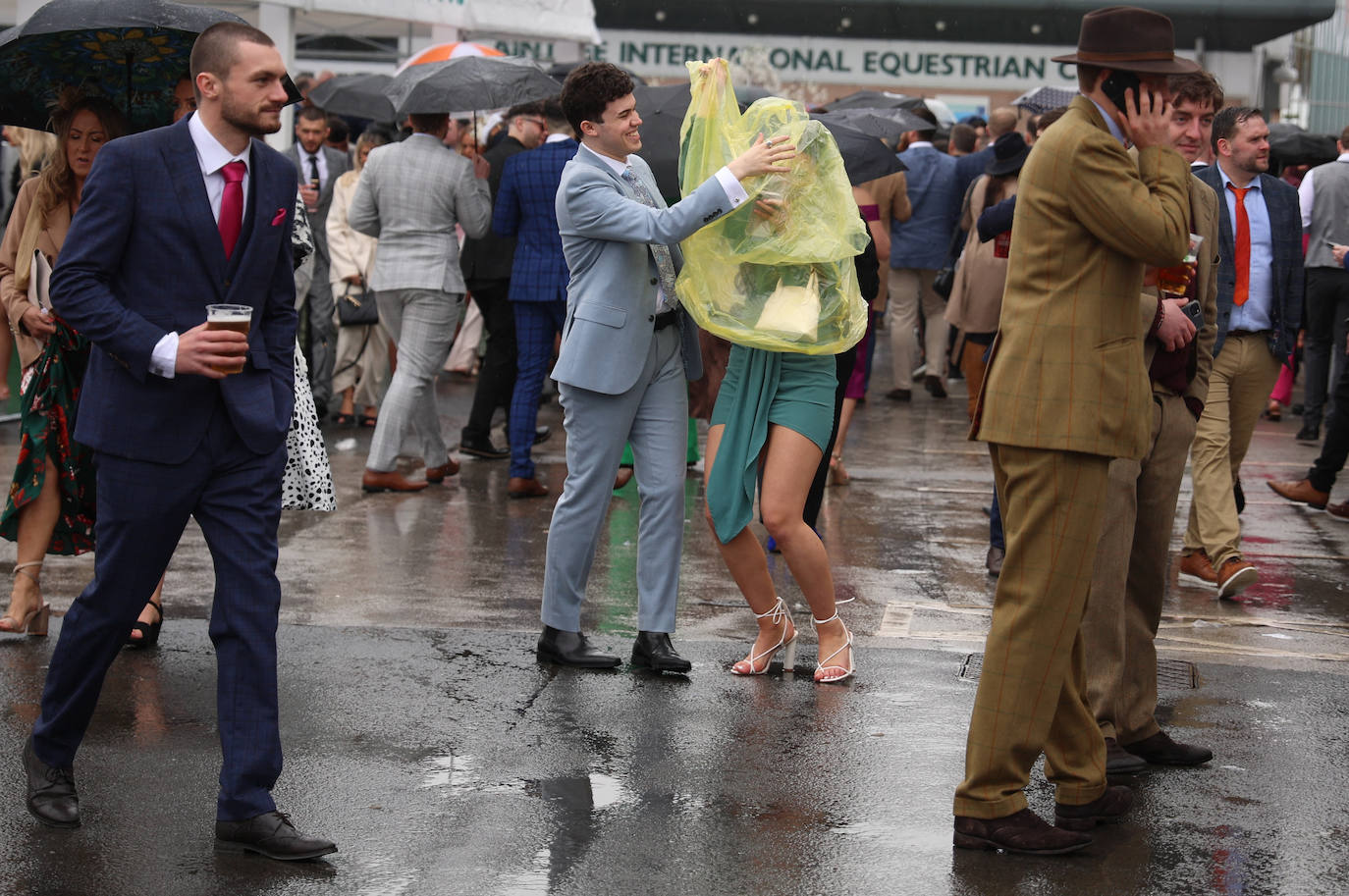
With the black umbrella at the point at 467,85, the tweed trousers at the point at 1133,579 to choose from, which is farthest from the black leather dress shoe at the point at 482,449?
the tweed trousers at the point at 1133,579

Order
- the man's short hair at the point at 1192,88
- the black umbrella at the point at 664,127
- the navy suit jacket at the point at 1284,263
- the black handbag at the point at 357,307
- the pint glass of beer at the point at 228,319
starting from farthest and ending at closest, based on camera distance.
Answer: the black handbag at the point at 357,307
the black umbrella at the point at 664,127
the navy suit jacket at the point at 1284,263
the man's short hair at the point at 1192,88
the pint glass of beer at the point at 228,319

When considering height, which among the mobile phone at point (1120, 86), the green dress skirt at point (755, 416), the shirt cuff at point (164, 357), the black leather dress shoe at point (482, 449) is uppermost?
the mobile phone at point (1120, 86)

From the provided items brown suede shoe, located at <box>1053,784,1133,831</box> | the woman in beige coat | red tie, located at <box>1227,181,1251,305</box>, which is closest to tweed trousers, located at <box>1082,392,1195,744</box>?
brown suede shoe, located at <box>1053,784,1133,831</box>

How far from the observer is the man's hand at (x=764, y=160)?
5504 mm

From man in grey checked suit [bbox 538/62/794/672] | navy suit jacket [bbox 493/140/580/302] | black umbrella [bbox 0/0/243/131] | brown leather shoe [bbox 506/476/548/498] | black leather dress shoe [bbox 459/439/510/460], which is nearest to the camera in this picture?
black umbrella [bbox 0/0/243/131]

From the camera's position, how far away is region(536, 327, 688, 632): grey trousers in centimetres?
596

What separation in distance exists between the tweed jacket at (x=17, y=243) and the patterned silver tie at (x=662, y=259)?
202 cm

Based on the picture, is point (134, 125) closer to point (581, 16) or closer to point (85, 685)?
point (85, 685)

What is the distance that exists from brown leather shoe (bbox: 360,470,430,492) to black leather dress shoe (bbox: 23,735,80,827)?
16.7 feet

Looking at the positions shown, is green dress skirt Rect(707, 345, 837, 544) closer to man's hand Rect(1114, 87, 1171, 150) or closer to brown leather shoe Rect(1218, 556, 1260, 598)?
man's hand Rect(1114, 87, 1171, 150)

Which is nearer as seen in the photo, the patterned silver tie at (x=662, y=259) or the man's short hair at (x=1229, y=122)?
the patterned silver tie at (x=662, y=259)

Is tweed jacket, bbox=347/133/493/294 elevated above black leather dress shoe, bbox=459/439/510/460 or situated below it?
above

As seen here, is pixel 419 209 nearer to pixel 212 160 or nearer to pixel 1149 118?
pixel 212 160

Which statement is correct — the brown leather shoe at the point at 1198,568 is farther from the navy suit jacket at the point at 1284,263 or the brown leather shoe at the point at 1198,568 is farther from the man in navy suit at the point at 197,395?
the man in navy suit at the point at 197,395
